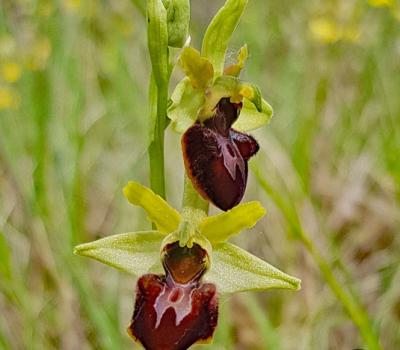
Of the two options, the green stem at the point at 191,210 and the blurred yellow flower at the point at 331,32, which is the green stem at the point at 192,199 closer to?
the green stem at the point at 191,210

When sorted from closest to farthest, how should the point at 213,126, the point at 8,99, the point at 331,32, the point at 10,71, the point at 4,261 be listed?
the point at 213,126 → the point at 4,261 → the point at 8,99 → the point at 10,71 → the point at 331,32

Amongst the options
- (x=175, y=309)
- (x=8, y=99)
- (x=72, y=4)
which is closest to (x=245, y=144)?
(x=175, y=309)

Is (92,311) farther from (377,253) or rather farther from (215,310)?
(377,253)

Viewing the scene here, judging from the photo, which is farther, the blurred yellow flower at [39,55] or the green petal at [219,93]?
the blurred yellow flower at [39,55]

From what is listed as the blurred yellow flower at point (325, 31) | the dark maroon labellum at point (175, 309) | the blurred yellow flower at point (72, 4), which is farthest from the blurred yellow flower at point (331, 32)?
the dark maroon labellum at point (175, 309)

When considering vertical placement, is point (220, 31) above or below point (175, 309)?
above

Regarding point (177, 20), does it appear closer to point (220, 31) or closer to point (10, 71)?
point (220, 31)
